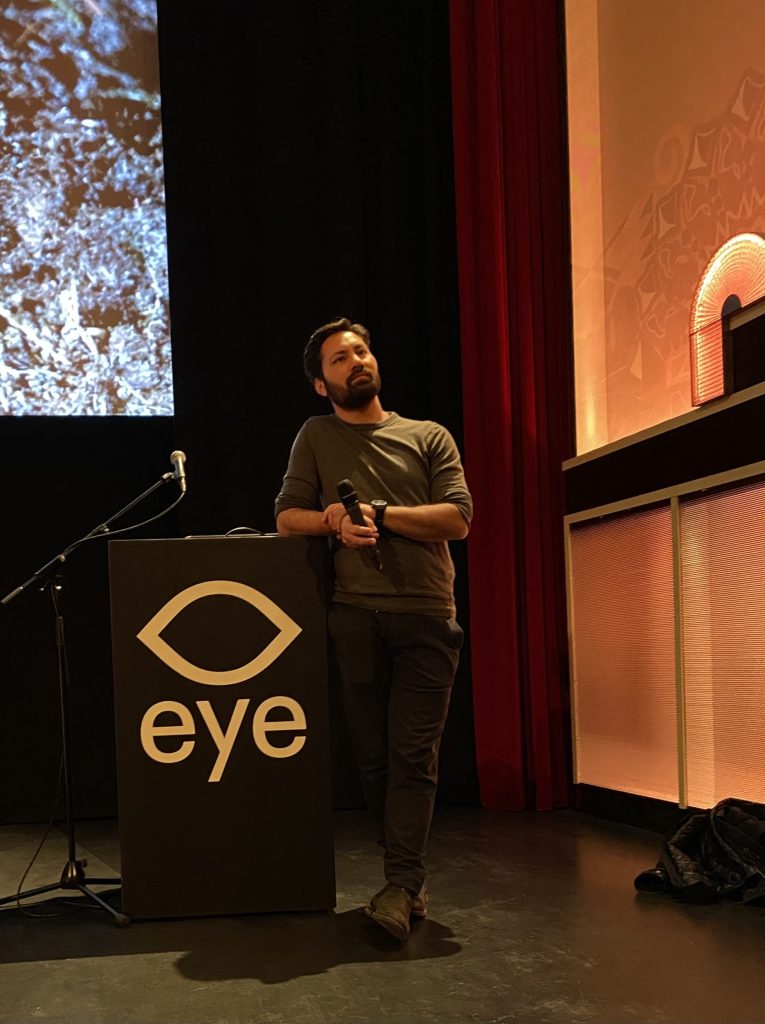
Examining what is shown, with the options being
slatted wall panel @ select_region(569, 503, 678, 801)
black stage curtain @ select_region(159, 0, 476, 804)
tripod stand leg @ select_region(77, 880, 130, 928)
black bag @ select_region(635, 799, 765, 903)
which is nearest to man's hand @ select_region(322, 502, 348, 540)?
tripod stand leg @ select_region(77, 880, 130, 928)

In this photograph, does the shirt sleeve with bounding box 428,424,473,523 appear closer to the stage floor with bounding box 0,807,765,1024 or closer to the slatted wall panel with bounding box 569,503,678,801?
the stage floor with bounding box 0,807,765,1024

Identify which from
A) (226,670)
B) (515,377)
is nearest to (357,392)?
(226,670)

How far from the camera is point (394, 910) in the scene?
7.49 ft

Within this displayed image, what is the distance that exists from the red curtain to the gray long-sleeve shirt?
159cm

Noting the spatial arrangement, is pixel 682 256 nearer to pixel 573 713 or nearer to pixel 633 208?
pixel 633 208

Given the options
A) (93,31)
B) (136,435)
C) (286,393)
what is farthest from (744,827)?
(93,31)

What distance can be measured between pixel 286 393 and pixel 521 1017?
2.84 meters

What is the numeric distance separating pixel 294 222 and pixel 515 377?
3.67 ft

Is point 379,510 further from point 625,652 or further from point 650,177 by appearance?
point 650,177

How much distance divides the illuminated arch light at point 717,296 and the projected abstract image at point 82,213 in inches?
81.6

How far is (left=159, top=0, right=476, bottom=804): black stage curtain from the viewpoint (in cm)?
415

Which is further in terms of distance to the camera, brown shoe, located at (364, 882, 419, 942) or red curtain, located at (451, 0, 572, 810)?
red curtain, located at (451, 0, 572, 810)

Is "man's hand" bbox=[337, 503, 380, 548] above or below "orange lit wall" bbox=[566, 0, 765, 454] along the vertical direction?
below

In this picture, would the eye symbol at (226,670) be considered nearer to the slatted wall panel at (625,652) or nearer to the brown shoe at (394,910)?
the brown shoe at (394,910)
